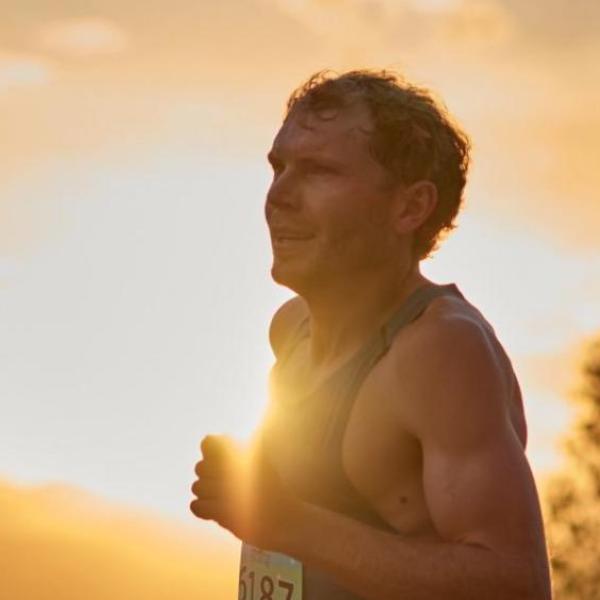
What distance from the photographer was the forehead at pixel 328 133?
4.33 meters

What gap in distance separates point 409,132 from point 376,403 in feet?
2.81

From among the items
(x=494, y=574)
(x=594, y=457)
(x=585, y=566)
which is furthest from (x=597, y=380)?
(x=494, y=574)

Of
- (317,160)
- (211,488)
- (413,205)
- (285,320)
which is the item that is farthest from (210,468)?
(285,320)

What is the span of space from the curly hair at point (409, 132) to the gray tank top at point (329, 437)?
0.33 metres

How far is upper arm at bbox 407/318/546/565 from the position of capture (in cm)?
366

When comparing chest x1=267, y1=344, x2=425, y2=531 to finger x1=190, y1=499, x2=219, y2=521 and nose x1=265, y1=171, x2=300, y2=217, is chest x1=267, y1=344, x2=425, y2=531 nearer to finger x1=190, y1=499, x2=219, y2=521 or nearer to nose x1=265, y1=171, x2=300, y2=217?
nose x1=265, y1=171, x2=300, y2=217

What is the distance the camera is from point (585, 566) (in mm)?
26438

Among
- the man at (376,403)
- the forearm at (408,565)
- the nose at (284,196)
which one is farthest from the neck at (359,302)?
the forearm at (408,565)

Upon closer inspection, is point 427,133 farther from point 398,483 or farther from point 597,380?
point 597,380

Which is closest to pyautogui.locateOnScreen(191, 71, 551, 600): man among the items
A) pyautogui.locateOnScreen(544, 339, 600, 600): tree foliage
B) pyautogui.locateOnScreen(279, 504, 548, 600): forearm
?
pyautogui.locateOnScreen(279, 504, 548, 600): forearm

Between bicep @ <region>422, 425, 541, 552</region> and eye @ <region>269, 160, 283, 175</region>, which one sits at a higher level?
eye @ <region>269, 160, 283, 175</region>

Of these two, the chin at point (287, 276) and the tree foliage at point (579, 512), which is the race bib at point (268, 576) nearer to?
the chin at point (287, 276)

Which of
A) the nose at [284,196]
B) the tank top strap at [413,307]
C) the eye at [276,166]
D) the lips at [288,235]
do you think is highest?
the eye at [276,166]

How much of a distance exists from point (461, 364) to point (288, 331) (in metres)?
1.47
